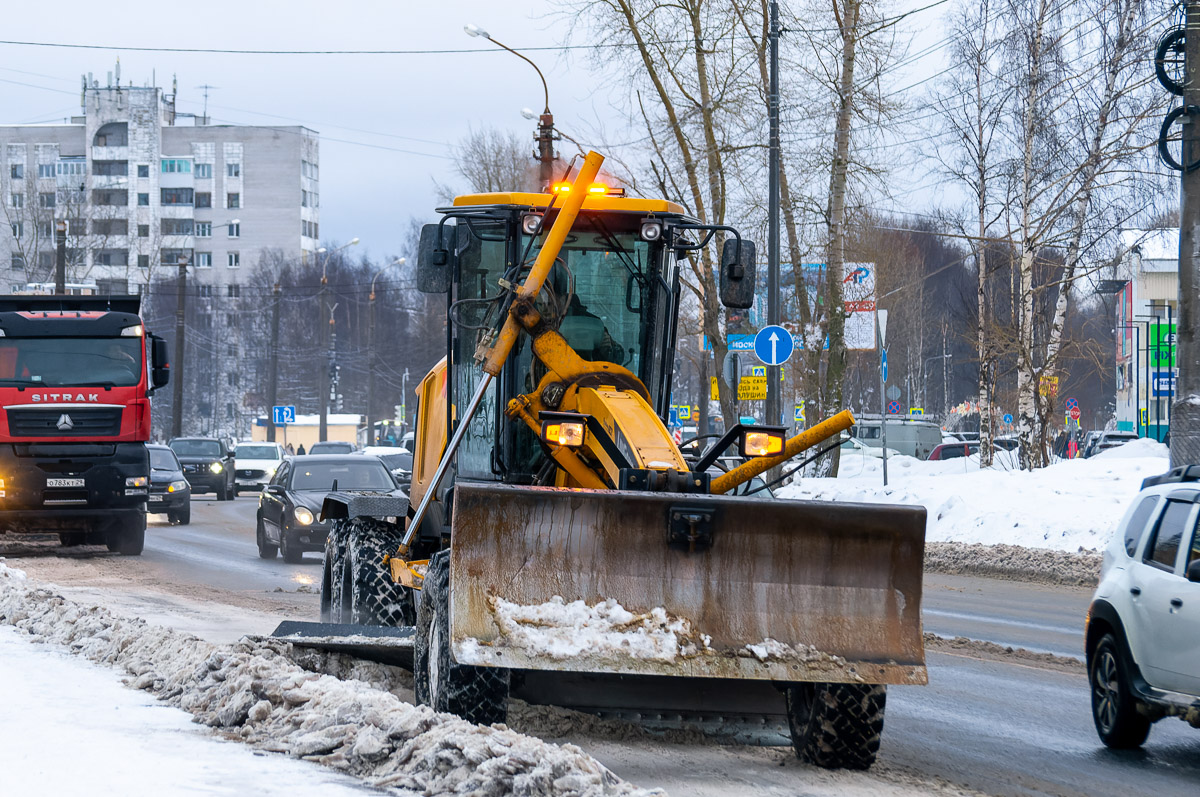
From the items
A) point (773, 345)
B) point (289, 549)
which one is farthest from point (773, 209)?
point (289, 549)

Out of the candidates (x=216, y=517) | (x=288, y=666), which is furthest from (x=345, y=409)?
(x=288, y=666)

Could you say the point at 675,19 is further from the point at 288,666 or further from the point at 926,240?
the point at 926,240

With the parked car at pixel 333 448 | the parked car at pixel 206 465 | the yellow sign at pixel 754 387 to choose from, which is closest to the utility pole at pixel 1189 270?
the yellow sign at pixel 754 387

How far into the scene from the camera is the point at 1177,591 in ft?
25.3

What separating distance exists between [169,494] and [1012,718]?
24.2 m

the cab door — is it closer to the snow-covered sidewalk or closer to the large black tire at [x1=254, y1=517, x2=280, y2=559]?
the snow-covered sidewalk

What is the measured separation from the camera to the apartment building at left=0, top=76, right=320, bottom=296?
11512 cm

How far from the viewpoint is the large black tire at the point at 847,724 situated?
22.3ft

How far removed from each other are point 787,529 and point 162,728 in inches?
116

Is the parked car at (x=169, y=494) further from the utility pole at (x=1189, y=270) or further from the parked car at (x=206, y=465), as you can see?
the utility pole at (x=1189, y=270)

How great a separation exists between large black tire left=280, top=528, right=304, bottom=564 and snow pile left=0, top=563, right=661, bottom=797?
37.3 ft

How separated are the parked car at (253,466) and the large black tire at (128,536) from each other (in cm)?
2721

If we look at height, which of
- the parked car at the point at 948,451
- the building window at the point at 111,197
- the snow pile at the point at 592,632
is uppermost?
the building window at the point at 111,197

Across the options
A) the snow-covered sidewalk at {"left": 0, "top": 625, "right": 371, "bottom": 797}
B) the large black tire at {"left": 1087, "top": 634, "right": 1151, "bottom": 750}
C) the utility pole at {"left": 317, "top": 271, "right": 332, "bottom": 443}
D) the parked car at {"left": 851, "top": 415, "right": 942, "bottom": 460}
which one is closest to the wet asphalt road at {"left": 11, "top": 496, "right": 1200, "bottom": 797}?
the large black tire at {"left": 1087, "top": 634, "right": 1151, "bottom": 750}
